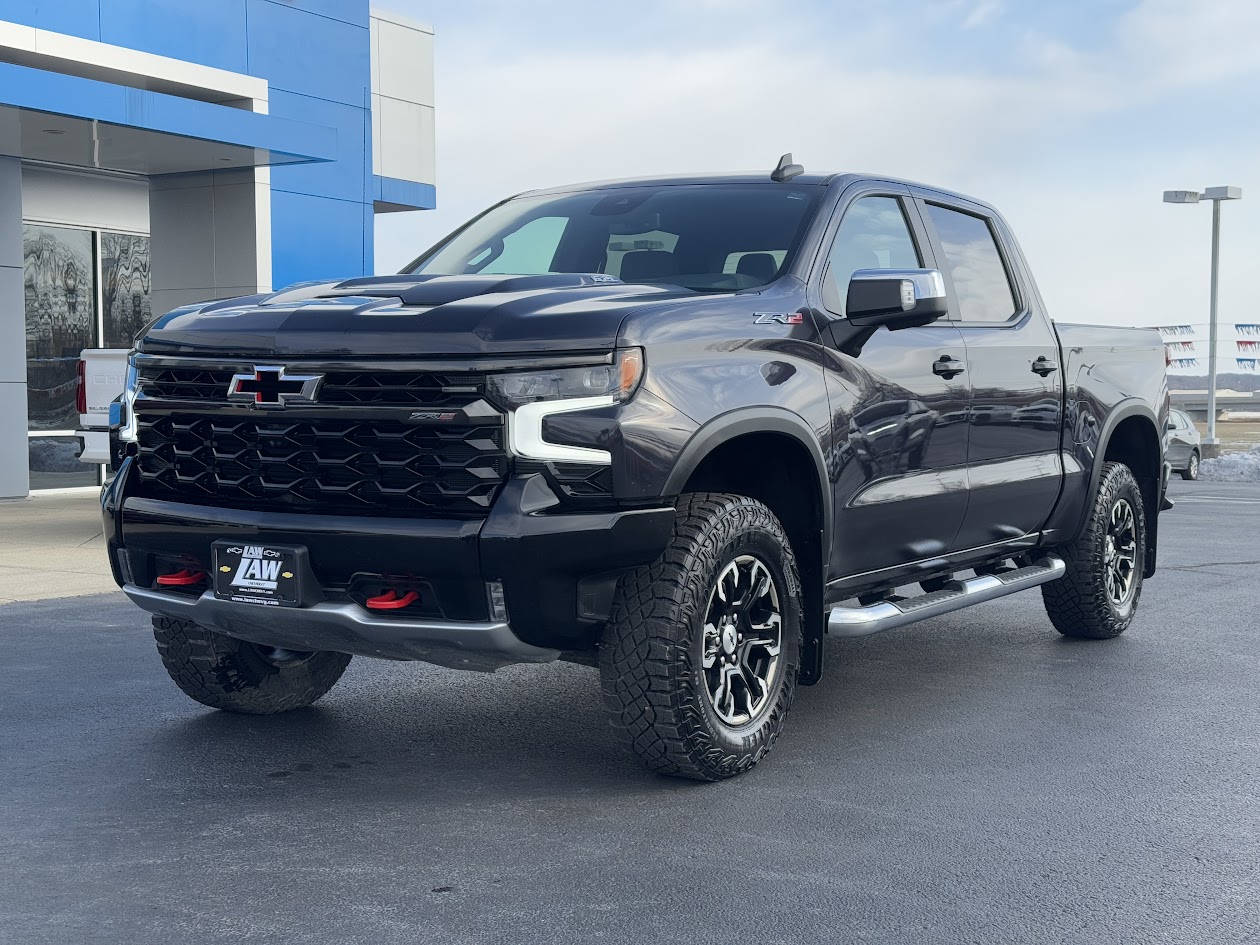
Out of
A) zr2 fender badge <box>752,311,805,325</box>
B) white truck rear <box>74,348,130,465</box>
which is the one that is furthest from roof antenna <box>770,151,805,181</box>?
white truck rear <box>74,348,130,465</box>

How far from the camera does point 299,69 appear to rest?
1992cm

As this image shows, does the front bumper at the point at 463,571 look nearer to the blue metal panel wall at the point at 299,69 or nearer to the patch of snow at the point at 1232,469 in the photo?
the blue metal panel wall at the point at 299,69

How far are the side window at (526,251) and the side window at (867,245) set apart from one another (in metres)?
1.11

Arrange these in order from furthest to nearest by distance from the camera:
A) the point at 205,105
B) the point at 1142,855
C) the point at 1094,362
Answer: the point at 205,105 < the point at 1094,362 < the point at 1142,855

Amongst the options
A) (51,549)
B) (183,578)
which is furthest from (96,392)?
(183,578)

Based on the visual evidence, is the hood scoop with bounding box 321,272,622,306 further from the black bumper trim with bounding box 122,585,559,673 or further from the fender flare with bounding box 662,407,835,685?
the black bumper trim with bounding box 122,585,559,673

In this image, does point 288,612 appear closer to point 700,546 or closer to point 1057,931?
point 700,546

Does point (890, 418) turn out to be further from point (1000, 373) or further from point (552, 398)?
point (552, 398)

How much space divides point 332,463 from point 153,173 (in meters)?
15.2

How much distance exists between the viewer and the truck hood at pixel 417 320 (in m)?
4.53

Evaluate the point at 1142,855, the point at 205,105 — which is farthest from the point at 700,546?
the point at 205,105

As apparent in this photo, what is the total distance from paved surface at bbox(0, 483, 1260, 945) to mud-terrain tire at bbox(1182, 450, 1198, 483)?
18.5 metres

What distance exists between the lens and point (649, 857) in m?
4.23

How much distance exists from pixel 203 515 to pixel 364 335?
0.80 m
